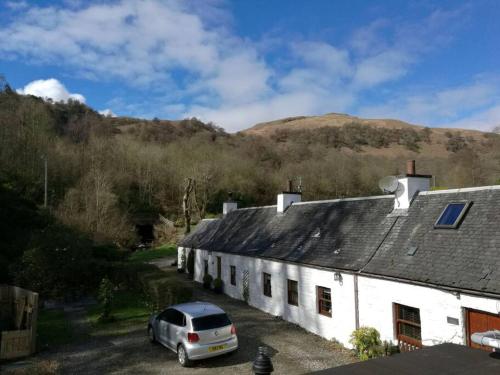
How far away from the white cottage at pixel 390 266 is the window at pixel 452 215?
31 mm

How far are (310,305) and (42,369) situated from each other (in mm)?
9654

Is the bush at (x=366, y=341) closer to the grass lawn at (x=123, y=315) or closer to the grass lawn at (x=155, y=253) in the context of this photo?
the grass lawn at (x=123, y=315)

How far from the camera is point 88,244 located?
2366 cm

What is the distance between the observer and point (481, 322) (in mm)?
9328

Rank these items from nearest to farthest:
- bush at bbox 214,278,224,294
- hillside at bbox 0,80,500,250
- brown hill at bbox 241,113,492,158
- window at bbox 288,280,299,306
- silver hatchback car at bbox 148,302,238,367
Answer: silver hatchback car at bbox 148,302,238,367 < window at bbox 288,280,299,306 < bush at bbox 214,278,224,294 < hillside at bbox 0,80,500,250 < brown hill at bbox 241,113,492,158

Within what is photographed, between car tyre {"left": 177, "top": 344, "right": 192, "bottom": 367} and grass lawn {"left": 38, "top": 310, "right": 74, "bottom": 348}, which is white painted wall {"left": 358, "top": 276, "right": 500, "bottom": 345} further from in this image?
grass lawn {"left": 38, "top": 310, "right": 74, "bottom": 348}

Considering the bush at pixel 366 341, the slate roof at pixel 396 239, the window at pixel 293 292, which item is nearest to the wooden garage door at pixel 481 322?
the slate roof at pixel 396 239

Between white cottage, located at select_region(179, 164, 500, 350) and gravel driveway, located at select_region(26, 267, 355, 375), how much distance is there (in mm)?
1050

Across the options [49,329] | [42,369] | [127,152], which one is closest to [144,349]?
[42,369]

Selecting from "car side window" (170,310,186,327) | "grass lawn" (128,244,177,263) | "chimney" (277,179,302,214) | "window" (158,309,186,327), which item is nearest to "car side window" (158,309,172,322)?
"window" (158,309,186,327)

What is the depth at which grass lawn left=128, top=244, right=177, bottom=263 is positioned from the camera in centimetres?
4153

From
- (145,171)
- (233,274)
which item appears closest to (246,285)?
(233,274)

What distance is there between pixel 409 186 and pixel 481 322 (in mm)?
6006

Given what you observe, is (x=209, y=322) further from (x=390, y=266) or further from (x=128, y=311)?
(x=128, y=311)
